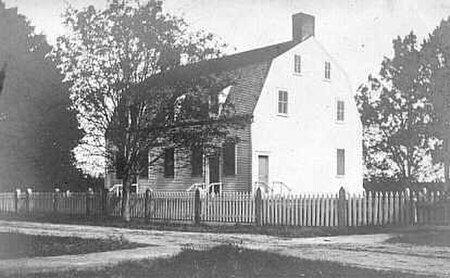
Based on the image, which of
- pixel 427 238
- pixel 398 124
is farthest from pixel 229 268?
pixel 398 124

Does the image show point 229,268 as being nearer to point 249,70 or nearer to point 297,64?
point 249,70

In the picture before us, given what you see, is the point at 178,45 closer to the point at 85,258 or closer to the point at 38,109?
the point at 38,109

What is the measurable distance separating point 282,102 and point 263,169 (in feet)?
10.1

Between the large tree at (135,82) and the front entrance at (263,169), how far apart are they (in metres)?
4.07

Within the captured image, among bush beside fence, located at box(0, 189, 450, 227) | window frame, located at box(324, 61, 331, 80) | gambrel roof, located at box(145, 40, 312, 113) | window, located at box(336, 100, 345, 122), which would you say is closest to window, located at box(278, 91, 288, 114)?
gambrel roof, located at box(145, 40, 312, 113)

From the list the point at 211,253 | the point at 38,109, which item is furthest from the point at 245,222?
the point at 211,253

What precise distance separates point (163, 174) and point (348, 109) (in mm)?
9235

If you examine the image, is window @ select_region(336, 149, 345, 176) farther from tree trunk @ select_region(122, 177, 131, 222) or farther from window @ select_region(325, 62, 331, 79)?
tree trunk @ select_region(122, 177, 131, 222)

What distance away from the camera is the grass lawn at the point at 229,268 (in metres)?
7.93

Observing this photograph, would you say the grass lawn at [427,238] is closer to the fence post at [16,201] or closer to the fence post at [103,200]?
the fence post at [103,200]

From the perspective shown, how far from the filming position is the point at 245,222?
1942 centimetres

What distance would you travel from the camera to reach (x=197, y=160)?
77.4 ft

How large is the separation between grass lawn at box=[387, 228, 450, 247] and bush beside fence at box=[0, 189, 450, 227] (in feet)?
4.09

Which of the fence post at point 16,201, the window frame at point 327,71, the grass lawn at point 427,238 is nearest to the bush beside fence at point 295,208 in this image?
the grass lawn at point 427,238
